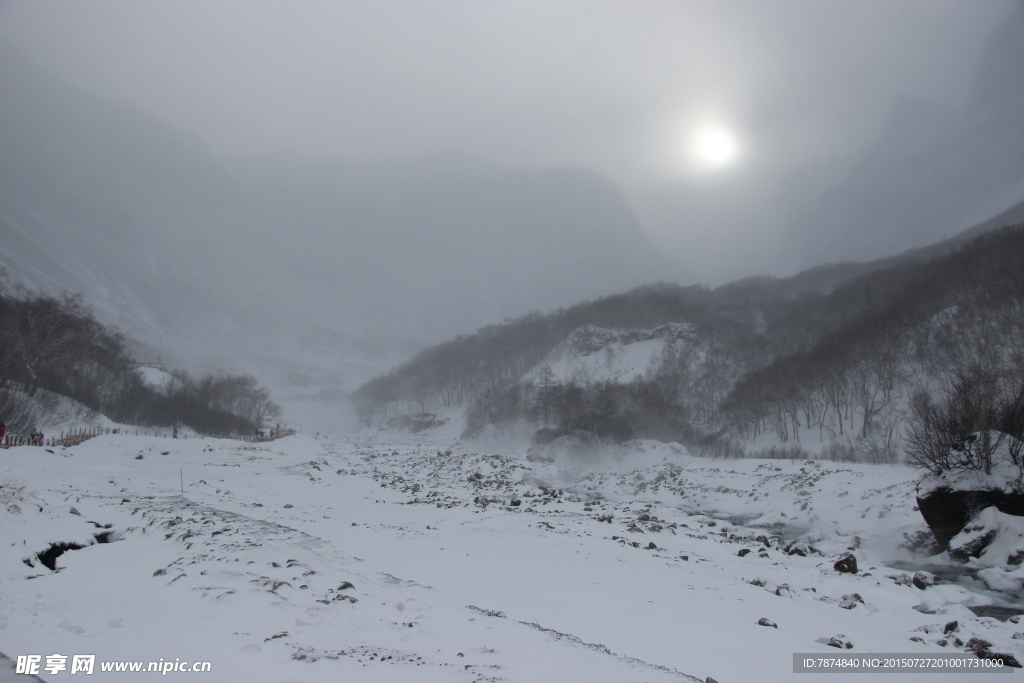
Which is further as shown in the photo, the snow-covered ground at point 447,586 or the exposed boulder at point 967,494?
the exposed boulder at point 967,494

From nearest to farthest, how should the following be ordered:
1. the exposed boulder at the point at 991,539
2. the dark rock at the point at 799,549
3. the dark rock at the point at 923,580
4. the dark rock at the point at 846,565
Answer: the dark rock at the point at 923,580 < the exposed boulder at the point at 991,539 < the dark rock at the point at 846,565 < the dark rock at the point at 799,549

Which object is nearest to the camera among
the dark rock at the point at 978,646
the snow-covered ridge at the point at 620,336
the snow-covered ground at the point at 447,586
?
the snow-covered ground at the point at 447,586

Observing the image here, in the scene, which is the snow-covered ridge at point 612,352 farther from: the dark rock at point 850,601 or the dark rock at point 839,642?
the dark rock at point 839,642

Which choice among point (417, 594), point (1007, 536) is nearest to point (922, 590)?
point (1007, 536)

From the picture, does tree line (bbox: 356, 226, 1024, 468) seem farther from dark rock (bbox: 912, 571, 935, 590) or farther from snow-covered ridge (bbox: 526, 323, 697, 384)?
dark rock (bbox: 912, 571, 935, 590)

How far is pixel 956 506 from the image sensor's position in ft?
52.7

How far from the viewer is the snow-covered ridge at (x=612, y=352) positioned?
96.4m

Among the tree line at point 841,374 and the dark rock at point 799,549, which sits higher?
the tree line at point 841,374

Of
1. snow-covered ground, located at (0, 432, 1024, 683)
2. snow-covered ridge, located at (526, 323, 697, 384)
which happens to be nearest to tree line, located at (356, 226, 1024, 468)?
snow-covered ridge, located at (526, 323, 697, 384)

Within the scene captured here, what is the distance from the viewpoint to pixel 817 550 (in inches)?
690

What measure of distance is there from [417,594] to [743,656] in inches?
216

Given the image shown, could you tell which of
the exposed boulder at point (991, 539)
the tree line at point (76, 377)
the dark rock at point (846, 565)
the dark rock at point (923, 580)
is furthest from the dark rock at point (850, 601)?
the tree line at point (76, 377)

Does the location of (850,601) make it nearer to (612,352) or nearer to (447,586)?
(447,586)

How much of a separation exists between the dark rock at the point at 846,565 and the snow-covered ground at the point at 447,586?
331mm
